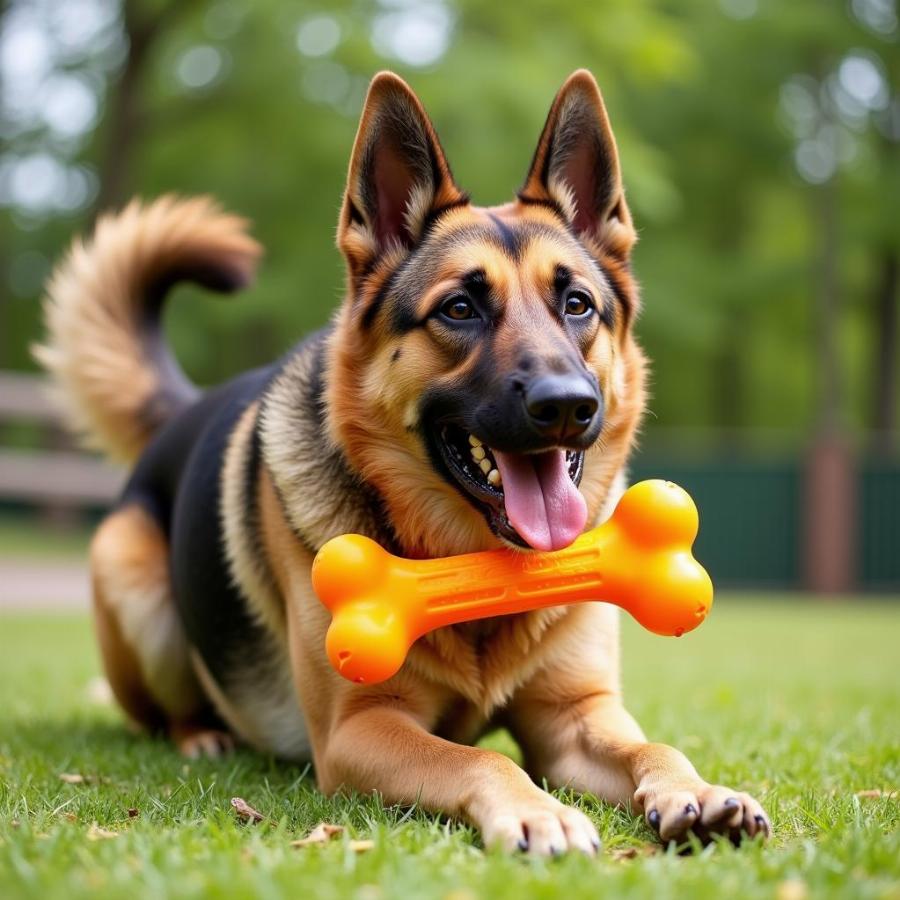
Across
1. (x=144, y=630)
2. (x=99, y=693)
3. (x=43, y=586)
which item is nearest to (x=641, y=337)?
(x=43, y=586)

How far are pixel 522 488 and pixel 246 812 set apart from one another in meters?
1.12

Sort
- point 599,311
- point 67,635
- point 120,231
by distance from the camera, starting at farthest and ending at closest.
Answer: point 67,635 → point 120,231 → point 599,311

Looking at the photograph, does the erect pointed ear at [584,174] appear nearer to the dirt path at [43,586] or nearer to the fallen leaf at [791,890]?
the fallen leaf at [791,890]

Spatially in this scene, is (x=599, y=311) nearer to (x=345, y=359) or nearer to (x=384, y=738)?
(x=345, y=359)

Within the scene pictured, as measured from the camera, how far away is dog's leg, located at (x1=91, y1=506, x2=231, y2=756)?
4.43 m

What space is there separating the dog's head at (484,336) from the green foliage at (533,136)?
11756mm

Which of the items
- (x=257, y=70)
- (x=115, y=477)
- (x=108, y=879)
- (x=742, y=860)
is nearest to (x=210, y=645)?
(x=108, y=879)

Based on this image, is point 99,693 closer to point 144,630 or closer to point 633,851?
point 144,630

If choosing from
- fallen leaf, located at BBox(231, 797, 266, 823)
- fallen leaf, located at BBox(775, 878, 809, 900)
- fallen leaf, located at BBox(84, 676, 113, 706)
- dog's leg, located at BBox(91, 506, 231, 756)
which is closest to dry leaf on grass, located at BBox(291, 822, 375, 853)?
fallen leaf, located at BBox(231, 797, 266, 823)

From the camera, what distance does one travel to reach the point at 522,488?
118 inches

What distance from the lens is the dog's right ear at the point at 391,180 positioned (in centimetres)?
334

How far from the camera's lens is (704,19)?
2016 cm

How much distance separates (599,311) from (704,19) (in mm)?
18878

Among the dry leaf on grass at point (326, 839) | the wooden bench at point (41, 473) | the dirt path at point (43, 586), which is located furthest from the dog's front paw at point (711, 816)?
the wooden bench at point (41, 473)
